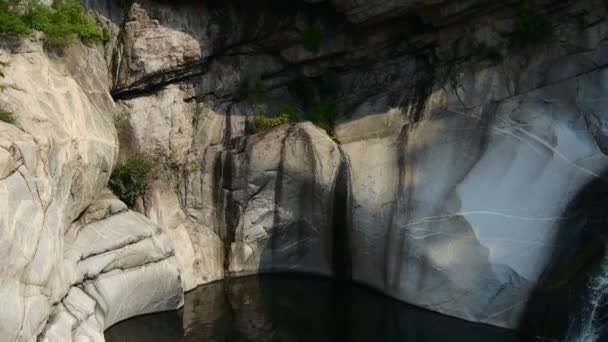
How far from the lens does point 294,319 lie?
16266 mm

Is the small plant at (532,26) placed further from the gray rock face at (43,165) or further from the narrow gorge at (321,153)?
the gray rock face at (43,165)

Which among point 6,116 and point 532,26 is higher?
point 532,26

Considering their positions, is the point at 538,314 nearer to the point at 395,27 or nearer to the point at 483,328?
the point at 483,328


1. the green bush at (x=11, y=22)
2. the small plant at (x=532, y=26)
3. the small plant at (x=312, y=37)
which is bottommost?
the green bush at (x=11, y=22)

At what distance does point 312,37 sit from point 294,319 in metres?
7.55

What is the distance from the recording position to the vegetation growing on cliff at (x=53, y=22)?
1449 cm

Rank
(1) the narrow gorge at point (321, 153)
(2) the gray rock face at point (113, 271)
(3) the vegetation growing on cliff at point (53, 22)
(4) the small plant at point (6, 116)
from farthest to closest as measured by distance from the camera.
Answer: (1) the narrow gorge at point (321, 153) < (3) the vegetation growing on cliff at point (53, 22) < (2) the gray rock face at point (113, 271) < (4) the small plant at point (6, 116)

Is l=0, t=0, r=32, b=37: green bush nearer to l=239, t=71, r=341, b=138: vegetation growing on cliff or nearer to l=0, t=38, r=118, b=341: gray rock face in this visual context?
l=0, t=38, r=118, b=341: gray rock face

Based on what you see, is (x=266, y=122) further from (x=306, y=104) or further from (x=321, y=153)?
(x=321, y=153)

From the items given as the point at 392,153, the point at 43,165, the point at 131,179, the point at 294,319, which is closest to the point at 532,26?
the point at 392,153

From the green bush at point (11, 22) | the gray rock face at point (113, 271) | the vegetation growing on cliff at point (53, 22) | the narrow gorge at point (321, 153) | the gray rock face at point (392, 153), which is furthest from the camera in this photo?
the gray rock face at point (392, 153)

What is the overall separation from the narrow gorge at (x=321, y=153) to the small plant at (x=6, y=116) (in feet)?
0.07

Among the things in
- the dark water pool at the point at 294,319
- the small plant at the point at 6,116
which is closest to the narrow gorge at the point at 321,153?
the small plant at the point at 6,116

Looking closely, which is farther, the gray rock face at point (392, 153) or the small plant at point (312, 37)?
the small plant at point (312, 37)
